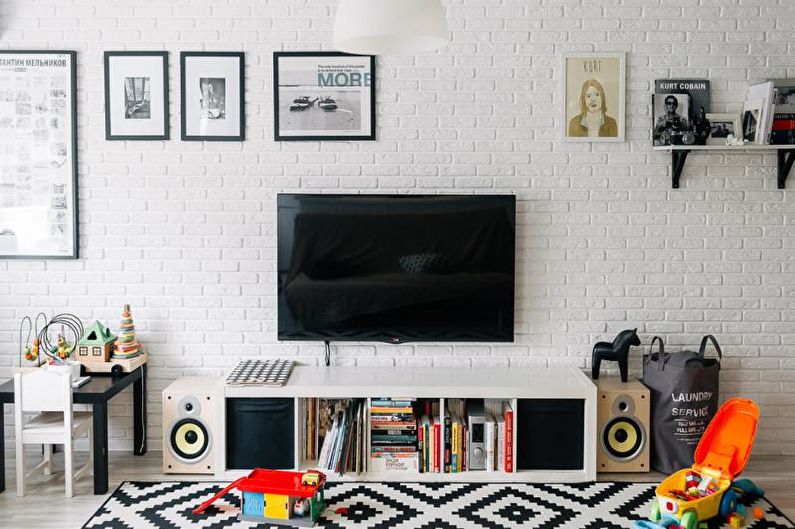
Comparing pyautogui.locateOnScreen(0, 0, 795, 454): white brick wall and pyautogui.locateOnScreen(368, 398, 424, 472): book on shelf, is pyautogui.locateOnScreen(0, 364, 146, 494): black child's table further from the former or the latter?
pyautogui.locateOnScreen(368, 398, 424, 472): book on shelf

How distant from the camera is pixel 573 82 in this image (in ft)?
12.7

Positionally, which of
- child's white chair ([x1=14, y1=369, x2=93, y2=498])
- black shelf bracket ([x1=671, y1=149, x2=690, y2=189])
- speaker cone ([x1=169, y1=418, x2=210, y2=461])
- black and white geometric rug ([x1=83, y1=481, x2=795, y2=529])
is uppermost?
black shelf bracket ([x1=671, y1=149, x2=690, y2=189])

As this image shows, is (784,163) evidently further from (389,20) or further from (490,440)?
(389,20)

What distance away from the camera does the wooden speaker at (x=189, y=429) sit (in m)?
3.62

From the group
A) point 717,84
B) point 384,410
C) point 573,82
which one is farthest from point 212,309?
point 717,84

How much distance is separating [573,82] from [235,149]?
5.62 feet

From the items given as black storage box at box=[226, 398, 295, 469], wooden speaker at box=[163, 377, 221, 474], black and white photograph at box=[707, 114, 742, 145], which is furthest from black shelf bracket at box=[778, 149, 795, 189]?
wooden speaker at box=[163, 377, 221, 474]

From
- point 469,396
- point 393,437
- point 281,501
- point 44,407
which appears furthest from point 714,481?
point 44,407

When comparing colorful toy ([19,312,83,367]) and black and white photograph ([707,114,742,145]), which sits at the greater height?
black and white photograph ([707,114,742,145])

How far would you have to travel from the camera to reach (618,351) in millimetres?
3762

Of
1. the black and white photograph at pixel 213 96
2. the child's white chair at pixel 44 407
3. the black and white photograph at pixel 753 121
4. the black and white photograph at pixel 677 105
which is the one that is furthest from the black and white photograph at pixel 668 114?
the child's white chair at pixel 44 407

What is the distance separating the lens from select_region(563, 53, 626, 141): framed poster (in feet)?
12.7

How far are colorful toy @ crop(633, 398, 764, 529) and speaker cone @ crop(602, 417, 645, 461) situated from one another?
32 cm

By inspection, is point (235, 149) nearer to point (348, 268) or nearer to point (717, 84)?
point (348, 268)
